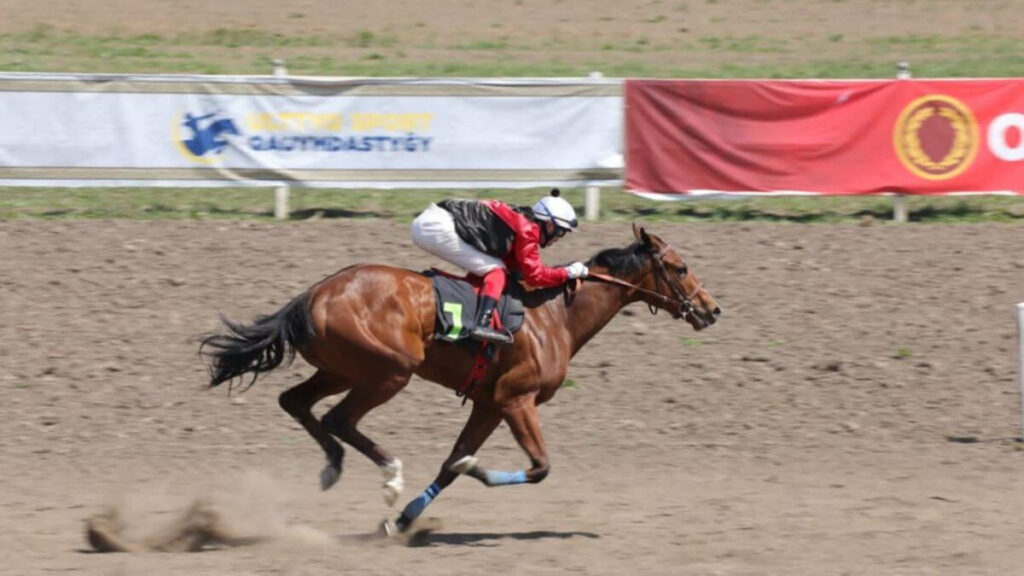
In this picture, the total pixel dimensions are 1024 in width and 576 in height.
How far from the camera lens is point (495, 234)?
9.14 metres

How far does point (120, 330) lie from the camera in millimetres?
12578

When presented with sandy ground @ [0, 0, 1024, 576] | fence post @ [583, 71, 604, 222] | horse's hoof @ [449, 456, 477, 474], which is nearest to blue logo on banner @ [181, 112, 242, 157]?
sandy ground @ [0, 0, 1024, 576]

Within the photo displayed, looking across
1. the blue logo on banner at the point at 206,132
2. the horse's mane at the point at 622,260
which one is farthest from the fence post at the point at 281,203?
the horse's mane at the point at 622,260

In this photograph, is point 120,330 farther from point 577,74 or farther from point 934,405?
point 577,74

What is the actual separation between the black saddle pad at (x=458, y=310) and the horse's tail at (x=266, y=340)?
2.52 ft

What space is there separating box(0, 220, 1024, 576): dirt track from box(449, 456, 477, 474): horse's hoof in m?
0.43

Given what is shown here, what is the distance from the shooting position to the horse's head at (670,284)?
967 centimetres

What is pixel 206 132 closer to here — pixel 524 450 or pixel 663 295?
pixel 663 295

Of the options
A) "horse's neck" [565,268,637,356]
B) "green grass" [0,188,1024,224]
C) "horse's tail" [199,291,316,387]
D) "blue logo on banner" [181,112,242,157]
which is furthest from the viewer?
"green grass" [0,188,1024,224]

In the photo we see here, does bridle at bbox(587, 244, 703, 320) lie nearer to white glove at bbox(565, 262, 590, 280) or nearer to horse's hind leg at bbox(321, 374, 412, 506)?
white glove at bbox(565, 262, 590, 280)

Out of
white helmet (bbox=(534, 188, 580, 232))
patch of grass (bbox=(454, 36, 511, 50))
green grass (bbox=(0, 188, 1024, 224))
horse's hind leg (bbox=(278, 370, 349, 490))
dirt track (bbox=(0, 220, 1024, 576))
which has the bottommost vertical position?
dirt track (bbox=(0, 220, 1024, 576))

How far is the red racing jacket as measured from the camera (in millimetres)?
9094

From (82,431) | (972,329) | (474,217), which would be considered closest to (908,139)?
(972,329)

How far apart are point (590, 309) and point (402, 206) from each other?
290 inches
